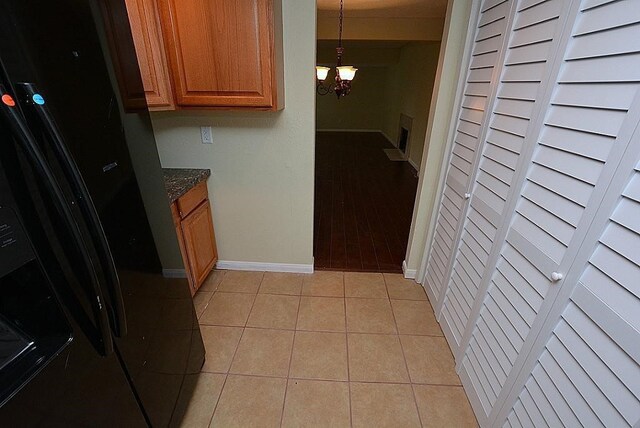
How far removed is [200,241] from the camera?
203cm

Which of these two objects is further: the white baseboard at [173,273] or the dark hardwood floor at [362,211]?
the dark hardwood floor at [362,211]

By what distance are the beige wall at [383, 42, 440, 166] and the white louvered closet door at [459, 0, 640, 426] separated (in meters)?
4.29

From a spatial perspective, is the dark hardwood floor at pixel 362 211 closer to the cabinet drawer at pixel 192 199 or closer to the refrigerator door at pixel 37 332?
the cabinet drawer at pixel 192 199

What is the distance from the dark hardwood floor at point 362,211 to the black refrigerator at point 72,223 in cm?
171

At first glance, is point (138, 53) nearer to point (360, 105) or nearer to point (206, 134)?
point (206, 134)

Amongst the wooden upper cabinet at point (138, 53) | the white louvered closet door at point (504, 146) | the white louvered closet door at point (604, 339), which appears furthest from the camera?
the white louvered closet door at point (504, 146)

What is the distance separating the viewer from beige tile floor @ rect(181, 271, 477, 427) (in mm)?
1400

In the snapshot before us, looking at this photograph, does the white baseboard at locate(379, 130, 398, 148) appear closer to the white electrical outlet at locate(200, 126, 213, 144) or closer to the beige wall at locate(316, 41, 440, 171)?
the beige wall at locate(316, 41, 440, 171)

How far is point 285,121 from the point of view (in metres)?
1.91

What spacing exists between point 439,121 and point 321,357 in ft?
5.36

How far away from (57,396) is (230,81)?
4.72ft

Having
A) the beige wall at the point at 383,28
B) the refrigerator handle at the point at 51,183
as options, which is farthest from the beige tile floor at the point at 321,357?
the beige wall at the point at 383,28

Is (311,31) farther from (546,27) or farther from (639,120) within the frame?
(639,120)

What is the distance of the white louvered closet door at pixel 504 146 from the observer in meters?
1.04
